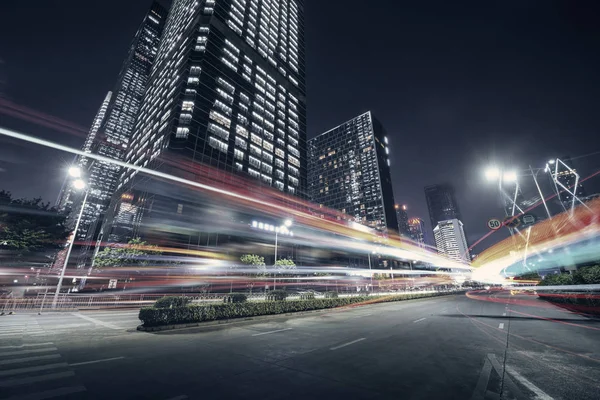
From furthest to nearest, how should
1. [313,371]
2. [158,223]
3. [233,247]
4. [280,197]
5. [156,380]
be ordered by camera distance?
[280,197] < [233,247] < [158,223] < [313,371] < [156,380]

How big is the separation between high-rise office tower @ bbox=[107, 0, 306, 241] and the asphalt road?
46600 millimetres

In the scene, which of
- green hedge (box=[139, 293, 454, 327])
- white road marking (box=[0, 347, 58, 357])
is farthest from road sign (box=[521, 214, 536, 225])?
white road marking (box=[0, 347, 58, 357])

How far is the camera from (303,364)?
6719mm

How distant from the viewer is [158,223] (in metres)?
46.1

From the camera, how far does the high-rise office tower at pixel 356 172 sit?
461ft

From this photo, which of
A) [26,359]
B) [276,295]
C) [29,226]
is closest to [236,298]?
[276,295]

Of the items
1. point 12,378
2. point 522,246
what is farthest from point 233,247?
point 522,246

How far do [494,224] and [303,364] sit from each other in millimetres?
27437

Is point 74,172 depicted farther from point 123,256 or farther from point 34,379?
point 123,256

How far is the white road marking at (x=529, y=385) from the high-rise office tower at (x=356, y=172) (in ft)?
440

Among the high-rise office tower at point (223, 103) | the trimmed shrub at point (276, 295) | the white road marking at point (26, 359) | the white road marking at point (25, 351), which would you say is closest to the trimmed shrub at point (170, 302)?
the white road marking at point (25, 351)

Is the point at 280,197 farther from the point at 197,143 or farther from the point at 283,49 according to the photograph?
the point at 283,49

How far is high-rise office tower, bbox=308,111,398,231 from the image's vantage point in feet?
461

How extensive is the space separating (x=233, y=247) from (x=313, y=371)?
49924 mm
